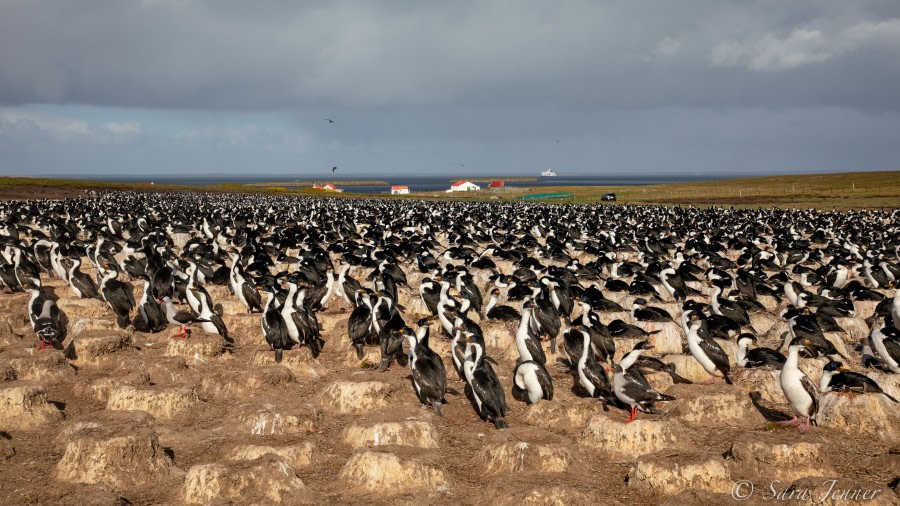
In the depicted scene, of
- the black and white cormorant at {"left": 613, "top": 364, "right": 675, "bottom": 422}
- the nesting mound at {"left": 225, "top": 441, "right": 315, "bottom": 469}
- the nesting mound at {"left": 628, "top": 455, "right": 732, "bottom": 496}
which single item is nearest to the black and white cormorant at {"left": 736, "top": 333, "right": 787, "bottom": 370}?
the black and white cormorant at {"left": 613, "top": 364, "right": 675, "bottom": 422}

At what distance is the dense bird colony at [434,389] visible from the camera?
10602 millimetres

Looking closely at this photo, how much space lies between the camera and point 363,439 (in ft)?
39.2

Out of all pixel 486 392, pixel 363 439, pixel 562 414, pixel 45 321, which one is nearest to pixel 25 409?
pixel 45 321

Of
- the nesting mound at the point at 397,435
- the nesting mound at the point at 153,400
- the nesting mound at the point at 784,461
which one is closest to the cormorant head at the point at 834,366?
the nesting mound at the point at 784,461

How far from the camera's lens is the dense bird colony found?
10.6 m

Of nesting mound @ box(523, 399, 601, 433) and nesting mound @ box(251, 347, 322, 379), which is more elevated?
nesting mound @ box(251, 347, 322, 379)

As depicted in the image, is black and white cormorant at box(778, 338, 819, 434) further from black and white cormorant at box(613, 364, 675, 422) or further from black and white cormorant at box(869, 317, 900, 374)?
black and white cormorant at box(869, 317, 900, 374)

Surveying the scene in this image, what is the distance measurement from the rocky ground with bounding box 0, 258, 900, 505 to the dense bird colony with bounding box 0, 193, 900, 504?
40 mm

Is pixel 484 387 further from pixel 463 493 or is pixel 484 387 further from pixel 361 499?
pixel 361 499

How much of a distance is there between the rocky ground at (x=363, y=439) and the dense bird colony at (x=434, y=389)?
0.13ft

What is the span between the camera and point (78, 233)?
40344mm

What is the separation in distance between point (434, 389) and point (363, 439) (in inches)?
78.6

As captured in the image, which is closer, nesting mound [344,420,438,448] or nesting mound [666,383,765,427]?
nesting mound [344,420,438,448]

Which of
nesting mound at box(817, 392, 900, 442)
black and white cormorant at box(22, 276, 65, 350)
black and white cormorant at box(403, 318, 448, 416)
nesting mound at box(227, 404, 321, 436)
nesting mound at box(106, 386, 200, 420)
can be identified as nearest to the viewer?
nesting mound at box(817, 392, 900, 442)
